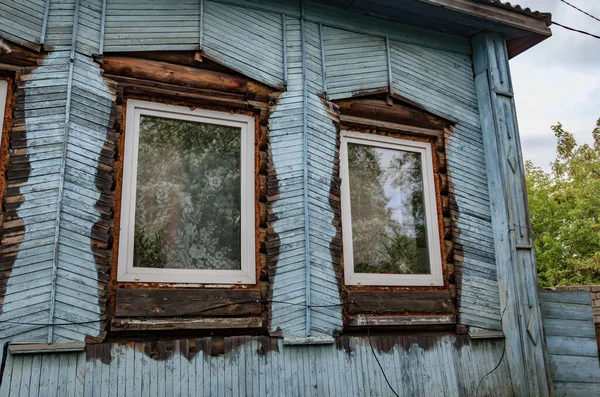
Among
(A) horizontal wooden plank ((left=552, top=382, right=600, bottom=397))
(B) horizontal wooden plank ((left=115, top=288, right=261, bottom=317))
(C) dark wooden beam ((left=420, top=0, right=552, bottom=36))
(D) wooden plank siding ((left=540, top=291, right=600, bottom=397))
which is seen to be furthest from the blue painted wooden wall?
(A) horizontal wooden plank ((left=552, top=382, right=600, bottom=397))

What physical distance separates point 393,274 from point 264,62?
238 centimetres

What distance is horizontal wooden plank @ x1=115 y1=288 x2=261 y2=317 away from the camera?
3.98m

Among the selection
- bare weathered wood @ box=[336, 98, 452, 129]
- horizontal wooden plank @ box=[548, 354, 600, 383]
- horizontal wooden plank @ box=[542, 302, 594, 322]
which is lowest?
horizontal wooden plank @ box=[548, 354, 600, 383]

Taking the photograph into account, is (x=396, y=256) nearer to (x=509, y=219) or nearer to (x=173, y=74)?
(x=509, y=219)

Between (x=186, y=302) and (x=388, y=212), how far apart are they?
2.26 meters

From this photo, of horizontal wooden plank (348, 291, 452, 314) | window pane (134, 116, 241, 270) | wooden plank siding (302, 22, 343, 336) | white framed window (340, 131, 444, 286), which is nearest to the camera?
window pane (134, 116, 241, 270)

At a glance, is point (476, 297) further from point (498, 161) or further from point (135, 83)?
point (135, 83)

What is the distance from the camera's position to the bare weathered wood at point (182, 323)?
3922mm

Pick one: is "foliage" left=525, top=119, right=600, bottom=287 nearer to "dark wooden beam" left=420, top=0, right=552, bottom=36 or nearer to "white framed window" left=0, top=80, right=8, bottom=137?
"dark wooden beam" left=420, top=0, right=552, bottom=36

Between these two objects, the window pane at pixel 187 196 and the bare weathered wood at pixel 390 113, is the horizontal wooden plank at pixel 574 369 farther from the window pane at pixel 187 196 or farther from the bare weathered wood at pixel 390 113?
the window pane at pixel 187 196

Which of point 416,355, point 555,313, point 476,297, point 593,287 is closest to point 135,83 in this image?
point 416,355

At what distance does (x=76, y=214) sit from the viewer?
3922 millimetres

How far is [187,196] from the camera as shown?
4527 mm

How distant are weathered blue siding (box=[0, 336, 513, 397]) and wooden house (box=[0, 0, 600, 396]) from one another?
16 mm
